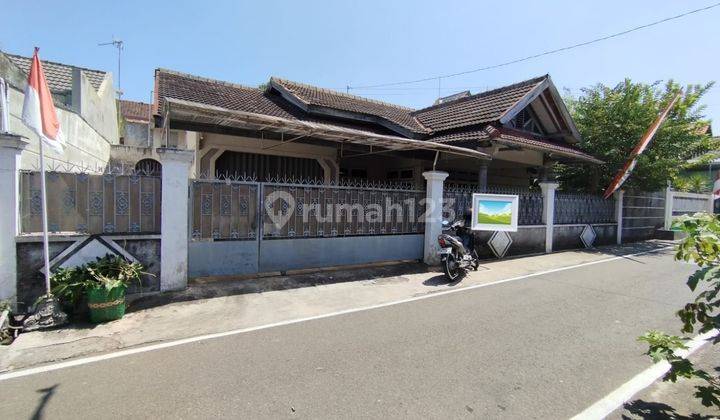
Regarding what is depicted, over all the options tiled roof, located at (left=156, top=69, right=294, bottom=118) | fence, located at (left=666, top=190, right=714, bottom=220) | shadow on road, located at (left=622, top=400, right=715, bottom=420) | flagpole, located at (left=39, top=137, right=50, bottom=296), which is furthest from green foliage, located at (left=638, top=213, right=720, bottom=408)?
fence, located at (left=666, top=190, right=714, bottom=220)

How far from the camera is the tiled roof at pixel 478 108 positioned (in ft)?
38.2

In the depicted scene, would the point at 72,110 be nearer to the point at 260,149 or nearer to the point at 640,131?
the point at 260,149

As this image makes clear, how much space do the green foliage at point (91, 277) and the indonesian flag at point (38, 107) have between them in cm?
165

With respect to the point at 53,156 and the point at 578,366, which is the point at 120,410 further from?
the point at 53,156

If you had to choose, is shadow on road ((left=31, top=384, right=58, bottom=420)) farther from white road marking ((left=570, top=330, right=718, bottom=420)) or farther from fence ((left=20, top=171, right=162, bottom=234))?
white road marking ((left=570, top=330, right=718, bottom=420))

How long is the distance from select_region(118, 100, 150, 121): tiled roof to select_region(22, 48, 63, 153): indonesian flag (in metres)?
24.9

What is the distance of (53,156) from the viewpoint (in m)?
7.89

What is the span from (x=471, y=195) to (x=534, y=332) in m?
5.65

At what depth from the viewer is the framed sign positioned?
920 cm

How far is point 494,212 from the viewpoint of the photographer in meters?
9.28

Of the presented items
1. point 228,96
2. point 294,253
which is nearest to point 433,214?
point 294,253

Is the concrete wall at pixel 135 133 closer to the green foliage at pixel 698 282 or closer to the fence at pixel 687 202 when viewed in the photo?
the green foliage at pixel 698 282

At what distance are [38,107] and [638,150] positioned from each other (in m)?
15.1

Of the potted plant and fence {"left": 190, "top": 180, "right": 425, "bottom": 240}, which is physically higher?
fence {"left": 190, "top": 180, "right": 425, "bottom": 240}
